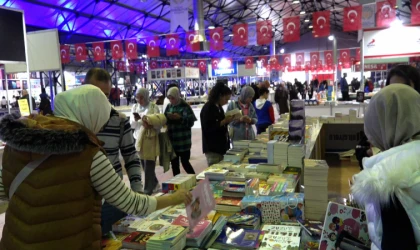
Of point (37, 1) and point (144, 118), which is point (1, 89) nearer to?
point (37, 1)

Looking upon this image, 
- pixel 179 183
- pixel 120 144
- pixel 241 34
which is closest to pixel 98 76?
pixel 120 144

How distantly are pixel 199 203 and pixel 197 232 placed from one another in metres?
0.20

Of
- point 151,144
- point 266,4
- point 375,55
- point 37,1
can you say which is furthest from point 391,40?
point 266,4

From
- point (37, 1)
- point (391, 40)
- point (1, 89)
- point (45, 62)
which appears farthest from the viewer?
point (1, 89)

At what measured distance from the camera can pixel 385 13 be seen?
7.35 metres

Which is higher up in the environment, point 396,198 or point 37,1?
point 37,1

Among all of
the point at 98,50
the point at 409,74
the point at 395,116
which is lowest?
the point at 395,116

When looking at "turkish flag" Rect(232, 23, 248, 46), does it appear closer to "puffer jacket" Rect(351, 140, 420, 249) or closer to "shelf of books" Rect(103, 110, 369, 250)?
"shelf of books" Rect(103, 110, 369, 250)

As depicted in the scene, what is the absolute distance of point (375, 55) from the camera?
7383 mm

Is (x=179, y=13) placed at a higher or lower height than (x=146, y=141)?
higher

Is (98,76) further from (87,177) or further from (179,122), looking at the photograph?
(179,122)

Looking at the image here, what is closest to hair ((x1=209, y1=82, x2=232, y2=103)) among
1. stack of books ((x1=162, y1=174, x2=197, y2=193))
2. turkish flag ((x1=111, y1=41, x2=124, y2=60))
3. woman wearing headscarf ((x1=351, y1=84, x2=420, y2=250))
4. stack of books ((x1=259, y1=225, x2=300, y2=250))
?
stack of books ((x1=162, y1=174, x2=197, y2=193))

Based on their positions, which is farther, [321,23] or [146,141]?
[321,23]

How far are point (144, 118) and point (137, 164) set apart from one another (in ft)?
5.43
